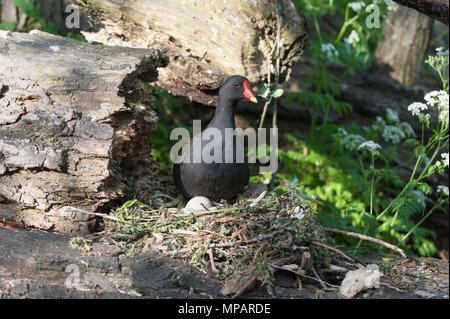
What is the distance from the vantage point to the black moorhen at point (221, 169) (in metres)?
4.11

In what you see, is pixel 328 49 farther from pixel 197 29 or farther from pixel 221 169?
pixel 221 169

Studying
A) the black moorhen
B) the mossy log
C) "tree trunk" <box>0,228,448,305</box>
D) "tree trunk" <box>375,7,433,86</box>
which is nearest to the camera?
"tree trunk" <box>0,228,448,305</box>

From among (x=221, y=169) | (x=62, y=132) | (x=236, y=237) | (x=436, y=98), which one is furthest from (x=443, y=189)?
(x=62, y=132)

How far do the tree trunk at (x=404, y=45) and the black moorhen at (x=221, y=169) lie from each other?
4505 mm

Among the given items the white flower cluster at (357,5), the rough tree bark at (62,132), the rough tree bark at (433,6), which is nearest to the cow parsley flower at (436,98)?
the rough tree bark at (433,6)

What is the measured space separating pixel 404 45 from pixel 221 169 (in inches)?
200

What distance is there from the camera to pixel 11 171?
345 cm

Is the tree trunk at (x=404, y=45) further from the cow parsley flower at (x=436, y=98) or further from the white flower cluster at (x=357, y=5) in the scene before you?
the cow parsley flower at (x=436, y=98)

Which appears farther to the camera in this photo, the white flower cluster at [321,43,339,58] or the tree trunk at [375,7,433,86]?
the tree trunk at [375,7,433,86]

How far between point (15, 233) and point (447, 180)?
19.0ft

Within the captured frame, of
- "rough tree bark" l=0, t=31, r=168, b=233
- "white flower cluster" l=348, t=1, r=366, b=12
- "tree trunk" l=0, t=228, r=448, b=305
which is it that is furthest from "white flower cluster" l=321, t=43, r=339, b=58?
"tree trunk" l=0, t=228, r=448, b=305

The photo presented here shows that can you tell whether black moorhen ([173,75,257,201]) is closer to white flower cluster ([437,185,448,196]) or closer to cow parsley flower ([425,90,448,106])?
cow parsley flower ([425,90,448,106])

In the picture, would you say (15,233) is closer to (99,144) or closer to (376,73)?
(99,144)

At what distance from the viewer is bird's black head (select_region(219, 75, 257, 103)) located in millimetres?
4113
